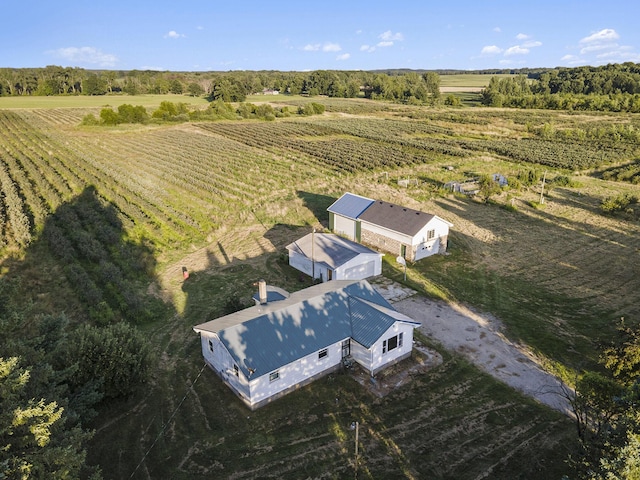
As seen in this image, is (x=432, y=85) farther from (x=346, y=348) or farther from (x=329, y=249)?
(x=346, y=348)

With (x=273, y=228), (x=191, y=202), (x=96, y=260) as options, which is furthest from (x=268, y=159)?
(x=96, y=260)

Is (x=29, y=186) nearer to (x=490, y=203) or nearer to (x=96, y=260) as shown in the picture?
(x=96, y=260)

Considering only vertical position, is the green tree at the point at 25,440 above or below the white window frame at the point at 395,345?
above

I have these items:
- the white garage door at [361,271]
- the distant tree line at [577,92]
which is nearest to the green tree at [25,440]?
the white garage door at [361,271]

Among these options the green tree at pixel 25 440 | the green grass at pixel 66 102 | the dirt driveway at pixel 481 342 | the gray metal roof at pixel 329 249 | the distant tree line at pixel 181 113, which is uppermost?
the green grass at pixel 66 102

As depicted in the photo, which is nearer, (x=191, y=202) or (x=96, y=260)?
(x=96, y=260)

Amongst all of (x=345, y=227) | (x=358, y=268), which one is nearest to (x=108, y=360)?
(x=358, y=268)

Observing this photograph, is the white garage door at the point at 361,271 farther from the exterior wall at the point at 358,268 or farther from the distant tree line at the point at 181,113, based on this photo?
the distant tree line at the point at 181,113
